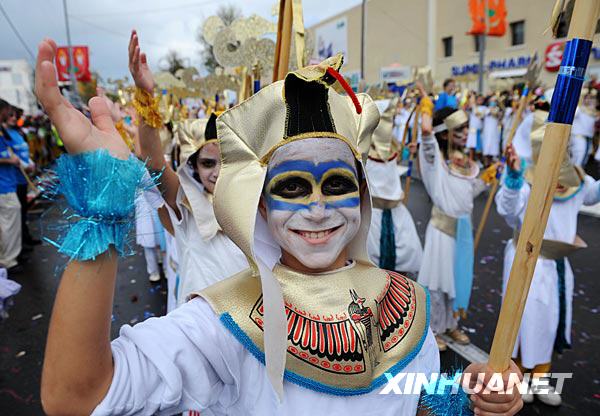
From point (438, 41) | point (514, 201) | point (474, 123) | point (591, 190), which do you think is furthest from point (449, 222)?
point (438, 41)

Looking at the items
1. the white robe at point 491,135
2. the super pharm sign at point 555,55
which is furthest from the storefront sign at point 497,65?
the white robe at point 491,135

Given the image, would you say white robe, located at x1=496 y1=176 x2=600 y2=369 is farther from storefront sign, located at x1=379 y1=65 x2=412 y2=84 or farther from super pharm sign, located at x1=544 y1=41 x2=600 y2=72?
storefront sign, located at x1=379 y1=65 x2=412 y2=84

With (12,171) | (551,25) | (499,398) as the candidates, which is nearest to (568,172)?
(551,25)

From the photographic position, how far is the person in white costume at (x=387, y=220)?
4.11m

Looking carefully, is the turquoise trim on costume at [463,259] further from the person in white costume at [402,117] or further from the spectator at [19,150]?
the person in white costume at [402,117]

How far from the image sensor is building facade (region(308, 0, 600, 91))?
75.7 ft

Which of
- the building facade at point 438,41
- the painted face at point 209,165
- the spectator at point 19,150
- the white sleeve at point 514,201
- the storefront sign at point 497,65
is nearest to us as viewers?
the painted face at point 209,165

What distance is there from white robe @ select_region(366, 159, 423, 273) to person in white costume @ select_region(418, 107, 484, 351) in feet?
0.52

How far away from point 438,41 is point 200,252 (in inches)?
1149

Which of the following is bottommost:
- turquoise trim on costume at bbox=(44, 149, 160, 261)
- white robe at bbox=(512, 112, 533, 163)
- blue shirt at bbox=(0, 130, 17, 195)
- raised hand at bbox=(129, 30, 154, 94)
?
blue shirt at bbox=(0, 130, 17, 195)

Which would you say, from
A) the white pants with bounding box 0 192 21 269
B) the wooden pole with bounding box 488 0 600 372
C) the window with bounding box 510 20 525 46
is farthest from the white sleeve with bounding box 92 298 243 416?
the window with bounding box 510 20 525 46

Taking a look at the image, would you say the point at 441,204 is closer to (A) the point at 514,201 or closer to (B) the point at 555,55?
(A) the point at 514,201

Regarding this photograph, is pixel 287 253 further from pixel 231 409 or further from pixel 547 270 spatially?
pixel 547 270

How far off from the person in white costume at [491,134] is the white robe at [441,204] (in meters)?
11.1
